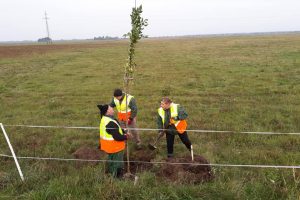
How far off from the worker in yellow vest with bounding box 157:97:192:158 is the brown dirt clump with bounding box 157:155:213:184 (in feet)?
3.11

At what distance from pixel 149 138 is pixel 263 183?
13.6ft

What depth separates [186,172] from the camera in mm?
6379

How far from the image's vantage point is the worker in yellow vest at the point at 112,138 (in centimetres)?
645

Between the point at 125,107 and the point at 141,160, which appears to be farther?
the point at 125,107

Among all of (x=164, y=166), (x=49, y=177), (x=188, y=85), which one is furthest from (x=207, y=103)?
(x=49, y=177)

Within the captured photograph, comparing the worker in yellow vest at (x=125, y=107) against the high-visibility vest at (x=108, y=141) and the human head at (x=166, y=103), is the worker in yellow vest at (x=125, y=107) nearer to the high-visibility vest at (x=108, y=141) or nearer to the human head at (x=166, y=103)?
the human head at (x=166, y=103)

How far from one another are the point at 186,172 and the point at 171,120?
1.75 m

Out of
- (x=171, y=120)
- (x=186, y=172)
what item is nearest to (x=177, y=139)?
(x=171, y=120)

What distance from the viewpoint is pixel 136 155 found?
8117 millimetres

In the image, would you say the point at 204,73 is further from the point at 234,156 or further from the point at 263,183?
the point at 263,183

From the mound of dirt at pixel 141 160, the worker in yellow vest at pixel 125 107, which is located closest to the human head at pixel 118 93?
the worker in yellow vest at pixel 125 107

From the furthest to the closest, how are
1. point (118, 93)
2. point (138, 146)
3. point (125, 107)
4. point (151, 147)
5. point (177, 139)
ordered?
point (177, 139)
point (138, 146)
point (151, 147)
point (125, 107)
point (118, 93)

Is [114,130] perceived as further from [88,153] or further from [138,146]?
[138,146]

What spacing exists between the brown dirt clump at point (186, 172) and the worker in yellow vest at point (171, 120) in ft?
3.11
